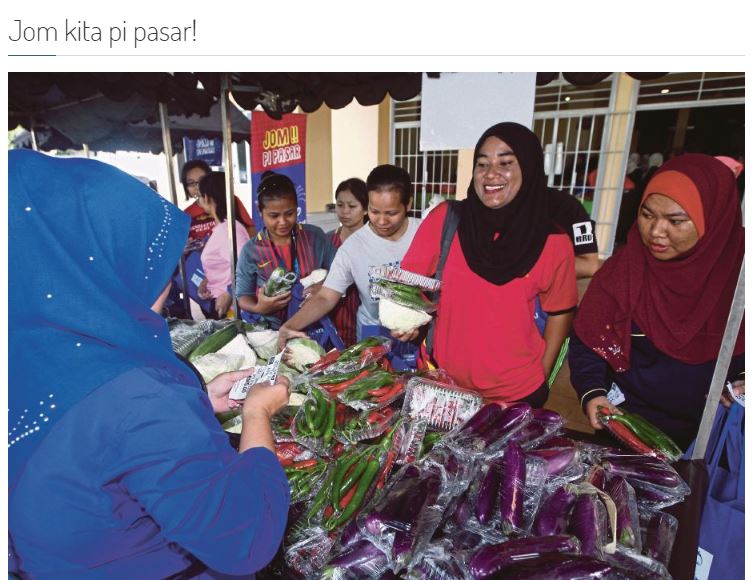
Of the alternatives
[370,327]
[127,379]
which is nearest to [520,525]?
[127,379]

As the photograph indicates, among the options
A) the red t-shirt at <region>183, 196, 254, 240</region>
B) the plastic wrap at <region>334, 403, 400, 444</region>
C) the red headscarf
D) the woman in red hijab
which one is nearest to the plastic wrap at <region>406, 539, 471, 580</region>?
the plastic wrap at <region>334, 403, 400, 444</region>

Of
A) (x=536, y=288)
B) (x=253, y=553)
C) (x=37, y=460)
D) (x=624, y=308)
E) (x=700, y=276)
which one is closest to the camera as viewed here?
(x=37, y=460)

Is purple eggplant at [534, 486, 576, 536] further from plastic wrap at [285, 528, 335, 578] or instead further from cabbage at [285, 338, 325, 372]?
cabbage at [285, 338, 325, 372]

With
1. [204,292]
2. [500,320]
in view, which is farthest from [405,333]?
[204,292]

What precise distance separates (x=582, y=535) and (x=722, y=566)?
74 cm

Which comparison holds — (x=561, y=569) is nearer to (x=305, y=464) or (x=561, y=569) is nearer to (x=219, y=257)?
(x=305, y=464)

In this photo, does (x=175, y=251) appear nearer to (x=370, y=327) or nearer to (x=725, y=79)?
(x=370, y=327)

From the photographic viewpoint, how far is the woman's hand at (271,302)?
111 inches

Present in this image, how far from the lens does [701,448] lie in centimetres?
139

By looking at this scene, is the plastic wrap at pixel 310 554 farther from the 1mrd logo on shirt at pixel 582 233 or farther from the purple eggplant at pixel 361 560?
the 1mrd logo on shirt at pixel 582 233

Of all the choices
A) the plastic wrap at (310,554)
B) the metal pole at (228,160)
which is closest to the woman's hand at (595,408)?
the plastic wrap at (310,554)

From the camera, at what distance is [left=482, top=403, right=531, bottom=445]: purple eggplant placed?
50.7 inches

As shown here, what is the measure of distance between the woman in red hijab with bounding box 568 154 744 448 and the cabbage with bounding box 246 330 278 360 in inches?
57.5

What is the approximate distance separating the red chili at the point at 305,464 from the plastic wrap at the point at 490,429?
0.45 metres
